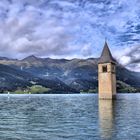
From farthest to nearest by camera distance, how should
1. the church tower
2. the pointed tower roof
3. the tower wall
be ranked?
the pointed tower roof → the church tower → the tower wall

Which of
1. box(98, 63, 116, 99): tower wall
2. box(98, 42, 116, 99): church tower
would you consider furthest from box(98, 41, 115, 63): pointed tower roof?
box(98, 63, 116, 99): tower wall

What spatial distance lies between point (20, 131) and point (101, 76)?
352 feet

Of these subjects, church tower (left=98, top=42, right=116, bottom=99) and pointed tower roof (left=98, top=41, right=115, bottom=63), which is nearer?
church tower (left=98, top=42, right=116, bottom=99)

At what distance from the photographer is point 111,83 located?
13838 cm

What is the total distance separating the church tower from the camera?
13825 centimetres

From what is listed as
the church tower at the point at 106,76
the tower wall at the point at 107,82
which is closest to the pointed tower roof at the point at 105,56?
the church tower at the point at 106,76

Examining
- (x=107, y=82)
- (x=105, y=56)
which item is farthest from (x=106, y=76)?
(x=105, y=56)

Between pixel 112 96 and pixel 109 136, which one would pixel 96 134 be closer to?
pixel 109 136

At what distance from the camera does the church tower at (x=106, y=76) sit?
13825 centimetres

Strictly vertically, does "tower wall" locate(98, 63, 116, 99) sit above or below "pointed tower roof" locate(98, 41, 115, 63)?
below

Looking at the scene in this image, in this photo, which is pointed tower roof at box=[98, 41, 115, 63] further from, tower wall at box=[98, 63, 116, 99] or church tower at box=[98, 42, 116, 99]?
tower wall at box=[98, 63, 116, 99]

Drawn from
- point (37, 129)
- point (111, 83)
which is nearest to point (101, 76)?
point (111, 83)

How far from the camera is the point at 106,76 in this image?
460 feet

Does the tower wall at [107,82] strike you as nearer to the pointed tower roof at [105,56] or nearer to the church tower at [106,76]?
the church tower at [106,76]
